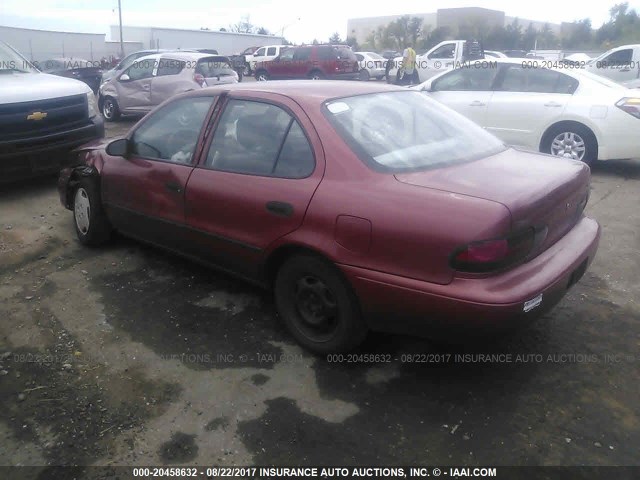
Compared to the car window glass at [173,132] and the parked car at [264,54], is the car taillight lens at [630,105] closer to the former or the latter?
the car window glass at [173,132]

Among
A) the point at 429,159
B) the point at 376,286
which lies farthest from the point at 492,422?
the point at 429,159

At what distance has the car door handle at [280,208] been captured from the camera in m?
3.19

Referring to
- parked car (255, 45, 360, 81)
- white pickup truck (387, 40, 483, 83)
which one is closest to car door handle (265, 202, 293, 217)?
white pickup truck (387, 40, 483, 83)

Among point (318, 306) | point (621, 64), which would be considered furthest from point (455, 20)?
point (318, 306)

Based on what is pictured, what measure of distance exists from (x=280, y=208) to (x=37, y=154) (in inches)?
169

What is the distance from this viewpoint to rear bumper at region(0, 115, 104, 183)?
6.07 m

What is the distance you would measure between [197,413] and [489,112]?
6.45 metres

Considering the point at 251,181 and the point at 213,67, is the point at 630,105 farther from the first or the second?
the point at 213,67

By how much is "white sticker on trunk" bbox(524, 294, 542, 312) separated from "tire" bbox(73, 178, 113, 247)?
3627mm

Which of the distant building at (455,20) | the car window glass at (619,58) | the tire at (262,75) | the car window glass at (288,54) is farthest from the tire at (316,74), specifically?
the distant building at (455,20)

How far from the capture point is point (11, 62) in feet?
23.9

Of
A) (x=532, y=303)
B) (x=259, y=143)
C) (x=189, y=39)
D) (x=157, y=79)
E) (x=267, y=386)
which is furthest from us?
(x=189, y=39)

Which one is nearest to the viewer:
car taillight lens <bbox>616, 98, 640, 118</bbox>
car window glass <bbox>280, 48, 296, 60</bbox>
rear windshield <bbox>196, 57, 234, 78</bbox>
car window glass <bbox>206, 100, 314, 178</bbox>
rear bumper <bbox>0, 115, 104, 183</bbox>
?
car window glass <bbox>206, 100, 314, 178</bbox>

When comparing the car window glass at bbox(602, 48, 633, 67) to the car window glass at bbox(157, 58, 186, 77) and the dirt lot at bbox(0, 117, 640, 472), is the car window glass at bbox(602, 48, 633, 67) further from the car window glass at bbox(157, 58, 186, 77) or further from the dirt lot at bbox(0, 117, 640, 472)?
the dirt lot at bbox(0, 117, 640, 472)
